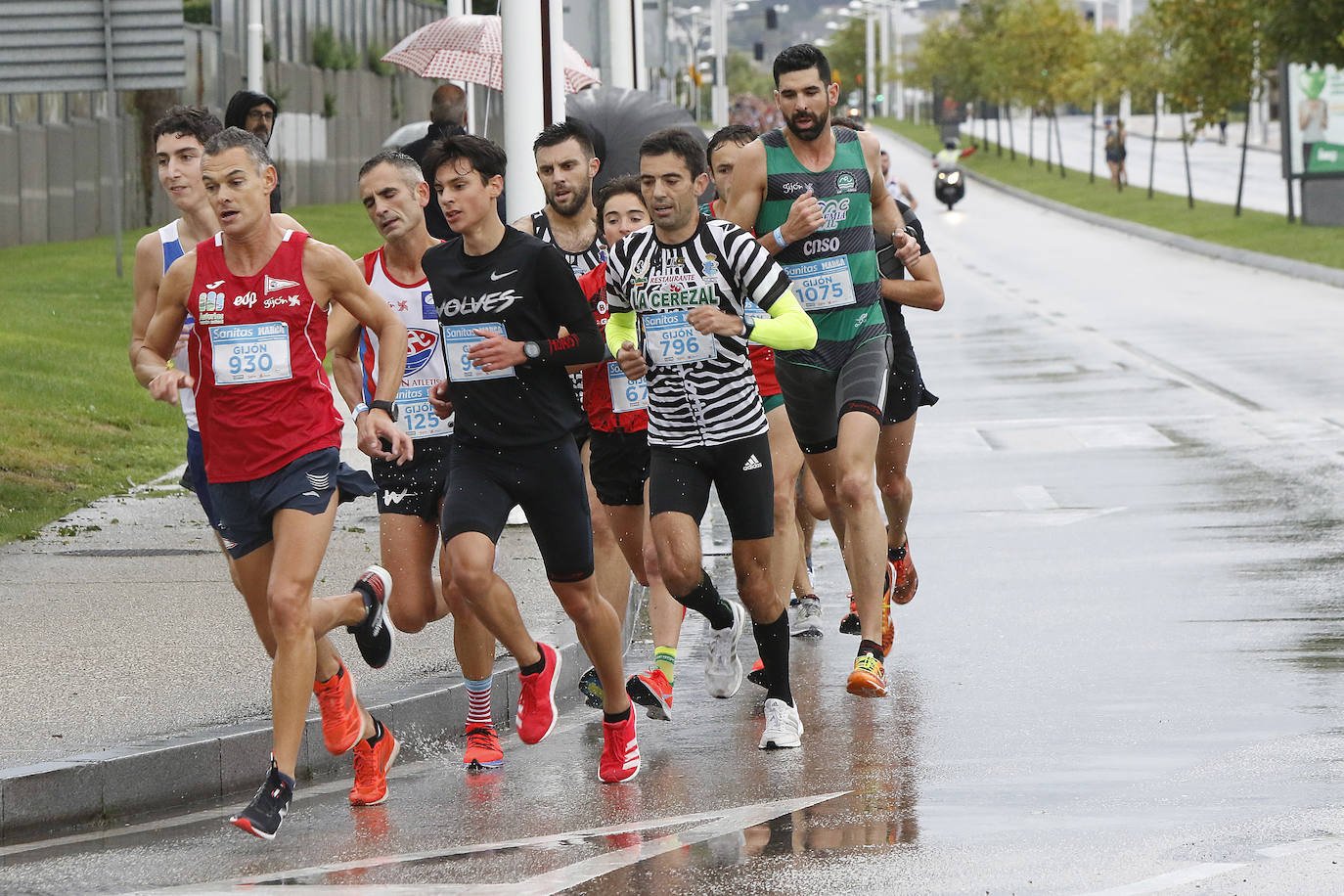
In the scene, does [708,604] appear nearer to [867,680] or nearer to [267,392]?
[867,680]

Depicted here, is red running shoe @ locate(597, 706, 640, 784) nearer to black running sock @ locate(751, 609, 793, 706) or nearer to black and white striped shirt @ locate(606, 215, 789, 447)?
black running sock @ locate(751, 609, 793, 706)

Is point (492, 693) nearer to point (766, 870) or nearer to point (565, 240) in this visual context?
point (565, 240)

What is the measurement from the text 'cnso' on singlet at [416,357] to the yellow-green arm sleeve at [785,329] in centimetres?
114

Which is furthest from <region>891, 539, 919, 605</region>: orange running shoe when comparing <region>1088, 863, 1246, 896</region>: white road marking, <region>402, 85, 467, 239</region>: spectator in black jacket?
<region>402, 85, 467, 239</region>: spectator in black jacket

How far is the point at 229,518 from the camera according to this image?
6645 mm

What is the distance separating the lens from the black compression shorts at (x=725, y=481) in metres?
7.33

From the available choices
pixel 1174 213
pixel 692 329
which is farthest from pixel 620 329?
pixel 1174 213

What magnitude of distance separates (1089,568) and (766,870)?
556 cm

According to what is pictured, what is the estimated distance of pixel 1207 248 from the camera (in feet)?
131

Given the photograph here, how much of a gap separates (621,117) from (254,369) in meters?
8.25

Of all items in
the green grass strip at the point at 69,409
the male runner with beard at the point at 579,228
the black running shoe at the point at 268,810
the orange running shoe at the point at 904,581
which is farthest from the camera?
the green grass strip at the point at 69,409

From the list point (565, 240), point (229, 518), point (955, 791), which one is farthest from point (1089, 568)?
point (229, 518)

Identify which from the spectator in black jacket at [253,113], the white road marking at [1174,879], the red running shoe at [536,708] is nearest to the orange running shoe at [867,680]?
the red running shoe at [536,708]

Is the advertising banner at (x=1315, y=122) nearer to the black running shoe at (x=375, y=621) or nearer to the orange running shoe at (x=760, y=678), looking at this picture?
the orange running shoe at (x=760, y=678)
